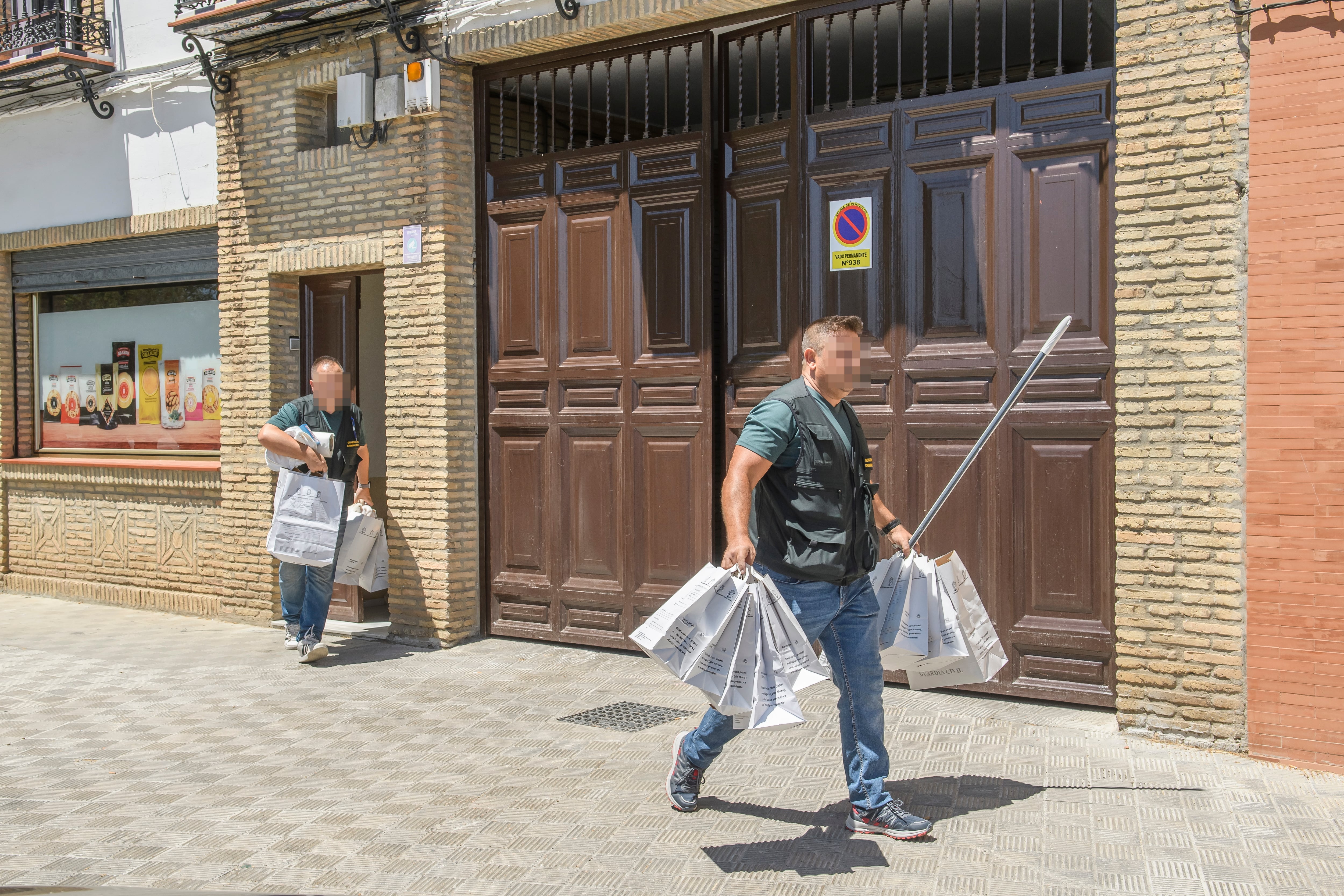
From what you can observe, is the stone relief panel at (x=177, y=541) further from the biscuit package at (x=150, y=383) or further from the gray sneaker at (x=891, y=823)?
the gray sneaker at (x=891, y=823)

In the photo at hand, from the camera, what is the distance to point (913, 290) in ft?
22.0

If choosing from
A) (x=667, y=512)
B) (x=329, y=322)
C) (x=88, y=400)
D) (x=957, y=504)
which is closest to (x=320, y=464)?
(x=329, y=322)

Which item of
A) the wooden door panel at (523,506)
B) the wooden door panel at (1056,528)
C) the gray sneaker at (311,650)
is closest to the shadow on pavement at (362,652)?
the gray sneaker at (311,650)

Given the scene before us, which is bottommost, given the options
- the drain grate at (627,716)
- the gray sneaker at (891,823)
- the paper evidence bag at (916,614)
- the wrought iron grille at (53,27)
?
the drain grate at (627,716)

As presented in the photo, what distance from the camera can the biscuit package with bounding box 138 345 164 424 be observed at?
10578 mm

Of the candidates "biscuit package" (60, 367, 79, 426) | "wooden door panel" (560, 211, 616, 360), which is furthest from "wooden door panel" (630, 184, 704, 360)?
"biscuit package" (60, 367, 79, 426)

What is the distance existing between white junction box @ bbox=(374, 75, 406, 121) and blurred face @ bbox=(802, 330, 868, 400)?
4.91 metres

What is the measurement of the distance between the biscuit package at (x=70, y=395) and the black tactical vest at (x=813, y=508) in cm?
904

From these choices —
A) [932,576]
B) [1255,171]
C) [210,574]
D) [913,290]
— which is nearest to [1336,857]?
[932,576]

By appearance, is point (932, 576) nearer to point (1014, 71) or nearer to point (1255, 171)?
point (1255, 171)

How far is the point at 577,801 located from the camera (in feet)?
16.3

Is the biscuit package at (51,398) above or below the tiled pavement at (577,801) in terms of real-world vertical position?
above

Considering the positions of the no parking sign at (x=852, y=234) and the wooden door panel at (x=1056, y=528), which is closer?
the wooden door panel at (x=1056, y=528)

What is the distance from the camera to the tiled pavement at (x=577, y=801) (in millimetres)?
4168
